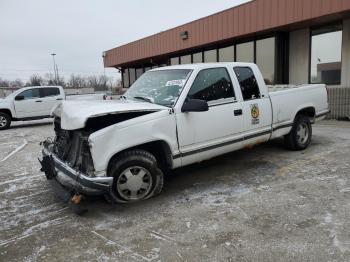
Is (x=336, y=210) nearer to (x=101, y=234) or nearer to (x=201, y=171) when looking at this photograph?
(x=201, y=171)

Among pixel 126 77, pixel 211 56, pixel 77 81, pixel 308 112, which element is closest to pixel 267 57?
pixel 211 56

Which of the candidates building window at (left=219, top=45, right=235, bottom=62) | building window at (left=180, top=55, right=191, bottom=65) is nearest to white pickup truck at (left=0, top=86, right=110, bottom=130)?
building window at (left=180, top=55, right=191, bottom=65)

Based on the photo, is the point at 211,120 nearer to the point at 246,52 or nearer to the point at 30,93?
the point at 246,52

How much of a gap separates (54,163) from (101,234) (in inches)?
56.1

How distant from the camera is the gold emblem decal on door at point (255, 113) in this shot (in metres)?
5.61

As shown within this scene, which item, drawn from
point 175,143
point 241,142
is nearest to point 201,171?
point 241,142

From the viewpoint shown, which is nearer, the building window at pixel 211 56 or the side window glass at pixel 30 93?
the side window glass at pixel 30 93

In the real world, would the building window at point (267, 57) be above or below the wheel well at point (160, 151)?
above

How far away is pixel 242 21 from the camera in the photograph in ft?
43.2

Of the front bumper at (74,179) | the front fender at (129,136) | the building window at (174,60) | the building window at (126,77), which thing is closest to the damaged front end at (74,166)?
the front bumper at (74,179)

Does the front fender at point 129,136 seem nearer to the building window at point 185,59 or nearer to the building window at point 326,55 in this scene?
the building window at point 326,55

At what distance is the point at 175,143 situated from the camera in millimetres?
4645

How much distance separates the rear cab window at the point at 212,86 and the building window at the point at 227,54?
10.2 metres

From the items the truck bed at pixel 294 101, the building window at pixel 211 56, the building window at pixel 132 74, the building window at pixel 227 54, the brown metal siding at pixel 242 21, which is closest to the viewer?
the truck bed at pixel 294 101
